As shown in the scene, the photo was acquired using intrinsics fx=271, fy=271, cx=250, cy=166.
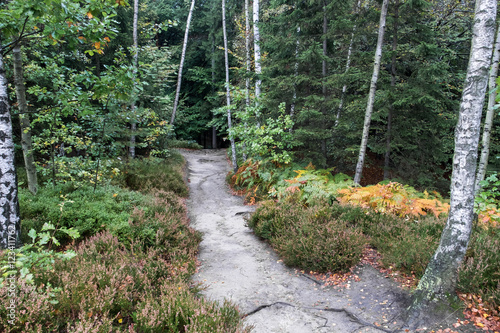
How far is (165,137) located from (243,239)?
10.8 metres

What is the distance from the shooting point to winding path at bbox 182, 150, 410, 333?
425cm

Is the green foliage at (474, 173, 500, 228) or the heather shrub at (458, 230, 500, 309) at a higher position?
the green foliage at (474, 173, 500, 228)

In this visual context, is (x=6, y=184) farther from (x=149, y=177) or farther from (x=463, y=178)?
(x=149, y=177)

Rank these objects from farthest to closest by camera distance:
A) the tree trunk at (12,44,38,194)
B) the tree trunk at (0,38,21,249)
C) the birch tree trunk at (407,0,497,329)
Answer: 1. the tree trunk at (12,44,38,194)
2. the tree trunk at (0,38,21,249)
3. the birch tree trunk at (407,0,497,329)

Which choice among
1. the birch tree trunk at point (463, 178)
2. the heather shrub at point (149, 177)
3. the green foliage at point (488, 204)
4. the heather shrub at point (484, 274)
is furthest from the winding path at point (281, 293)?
the heather shrub at point (149, 177)

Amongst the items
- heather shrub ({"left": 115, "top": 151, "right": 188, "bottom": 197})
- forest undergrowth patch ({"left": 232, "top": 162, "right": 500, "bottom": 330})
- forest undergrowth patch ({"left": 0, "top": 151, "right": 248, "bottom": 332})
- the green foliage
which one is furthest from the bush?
heather shrub ({"left": 115, "top": 151, "right": 188, "bottom": 197})

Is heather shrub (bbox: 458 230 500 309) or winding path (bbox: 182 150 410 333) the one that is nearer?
heather shrub (bbox: 458 230 500 309)

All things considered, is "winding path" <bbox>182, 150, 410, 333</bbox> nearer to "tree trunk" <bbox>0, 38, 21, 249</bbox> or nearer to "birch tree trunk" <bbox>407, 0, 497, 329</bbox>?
"birch tree trunk" <bbox>407, 0, 497, 329</bbox>

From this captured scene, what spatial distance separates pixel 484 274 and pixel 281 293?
10.9ft

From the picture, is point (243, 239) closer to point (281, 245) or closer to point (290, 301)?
point (281, 245)

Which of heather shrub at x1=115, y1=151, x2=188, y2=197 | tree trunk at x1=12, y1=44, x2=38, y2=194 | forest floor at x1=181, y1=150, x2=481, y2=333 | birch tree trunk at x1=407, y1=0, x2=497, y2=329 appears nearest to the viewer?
birch tree trunk at x1=407, y1=0, x2=497, y2=329

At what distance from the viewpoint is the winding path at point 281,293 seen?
4.25 meters

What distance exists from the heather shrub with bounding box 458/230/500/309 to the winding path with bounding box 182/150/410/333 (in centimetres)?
106

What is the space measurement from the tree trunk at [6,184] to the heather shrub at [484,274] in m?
6.87
